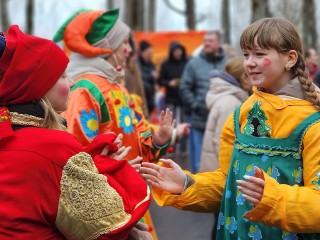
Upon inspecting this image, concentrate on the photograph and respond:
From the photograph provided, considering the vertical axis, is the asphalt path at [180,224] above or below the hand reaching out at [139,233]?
below

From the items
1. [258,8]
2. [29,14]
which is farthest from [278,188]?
[29,14]

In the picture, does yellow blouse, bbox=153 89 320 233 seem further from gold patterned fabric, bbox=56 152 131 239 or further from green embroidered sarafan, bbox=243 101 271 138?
gold patterned fabric, bbox=56 152 131 239

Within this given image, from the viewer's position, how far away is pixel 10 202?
2.68m

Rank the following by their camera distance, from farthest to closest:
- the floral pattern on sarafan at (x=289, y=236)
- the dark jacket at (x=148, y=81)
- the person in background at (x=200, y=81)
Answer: the dark jacket at (x=148, y=81) < the person in background at (x=200, y=81) < the floral pattern on sarafan at (x=289, y=236)

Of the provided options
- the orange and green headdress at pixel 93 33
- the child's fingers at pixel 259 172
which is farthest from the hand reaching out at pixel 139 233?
the orange and green headdress at pixel 93 33

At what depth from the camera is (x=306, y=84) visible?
9.91 ft

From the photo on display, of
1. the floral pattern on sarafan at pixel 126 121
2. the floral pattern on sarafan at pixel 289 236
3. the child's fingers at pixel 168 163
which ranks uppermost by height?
the child's fingers at pixel 168 163

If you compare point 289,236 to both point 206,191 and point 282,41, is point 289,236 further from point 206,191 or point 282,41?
point 282,41

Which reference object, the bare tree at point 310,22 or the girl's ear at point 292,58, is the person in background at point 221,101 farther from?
the bare tree at point 310,22

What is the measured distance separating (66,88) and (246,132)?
0.82 m

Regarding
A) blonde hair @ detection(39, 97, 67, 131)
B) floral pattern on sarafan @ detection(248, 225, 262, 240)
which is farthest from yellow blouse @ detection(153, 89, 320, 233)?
blonde hair @ detection(39, 97, 67, 131)

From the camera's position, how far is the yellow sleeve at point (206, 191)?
3182 mm

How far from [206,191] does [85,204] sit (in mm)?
745

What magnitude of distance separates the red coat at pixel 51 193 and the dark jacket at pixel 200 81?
20.5 ft
